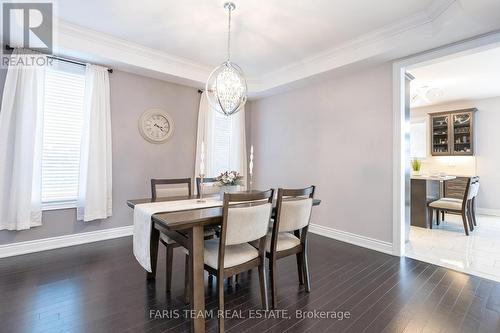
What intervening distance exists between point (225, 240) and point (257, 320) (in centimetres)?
71

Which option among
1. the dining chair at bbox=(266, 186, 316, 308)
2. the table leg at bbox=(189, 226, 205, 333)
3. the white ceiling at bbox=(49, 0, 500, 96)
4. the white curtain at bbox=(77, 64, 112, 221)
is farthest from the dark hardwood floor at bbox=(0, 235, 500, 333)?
the white ceiling at bbox=(49, 0, 500, 96)

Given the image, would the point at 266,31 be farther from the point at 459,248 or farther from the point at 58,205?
the point at 459,248

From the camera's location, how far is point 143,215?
6.87ft

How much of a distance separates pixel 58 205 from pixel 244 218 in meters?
3.03

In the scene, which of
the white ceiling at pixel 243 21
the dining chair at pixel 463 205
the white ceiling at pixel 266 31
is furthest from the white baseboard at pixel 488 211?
the white ceiling at pixel 243 21

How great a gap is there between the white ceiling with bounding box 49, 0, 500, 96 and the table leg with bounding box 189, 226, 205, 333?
232 centimetres

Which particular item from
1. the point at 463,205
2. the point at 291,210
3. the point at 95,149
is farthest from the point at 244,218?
the point at 463,205

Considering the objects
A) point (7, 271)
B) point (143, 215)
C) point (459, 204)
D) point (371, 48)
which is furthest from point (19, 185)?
Answer: point (459, 204)

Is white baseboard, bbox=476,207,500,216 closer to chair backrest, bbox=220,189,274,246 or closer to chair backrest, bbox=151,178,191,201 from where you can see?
chair backrest, bbox=220,189,274,246

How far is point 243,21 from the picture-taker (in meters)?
2.88

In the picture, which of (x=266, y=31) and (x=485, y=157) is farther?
Result: (x=485, y=157)

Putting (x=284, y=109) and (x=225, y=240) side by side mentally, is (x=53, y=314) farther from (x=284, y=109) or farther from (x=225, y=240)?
(x=284, y=109)

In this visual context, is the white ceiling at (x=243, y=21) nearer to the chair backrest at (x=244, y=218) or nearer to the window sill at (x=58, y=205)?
the chair backrest at (x=244, y=218)

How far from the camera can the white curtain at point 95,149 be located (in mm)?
3500
